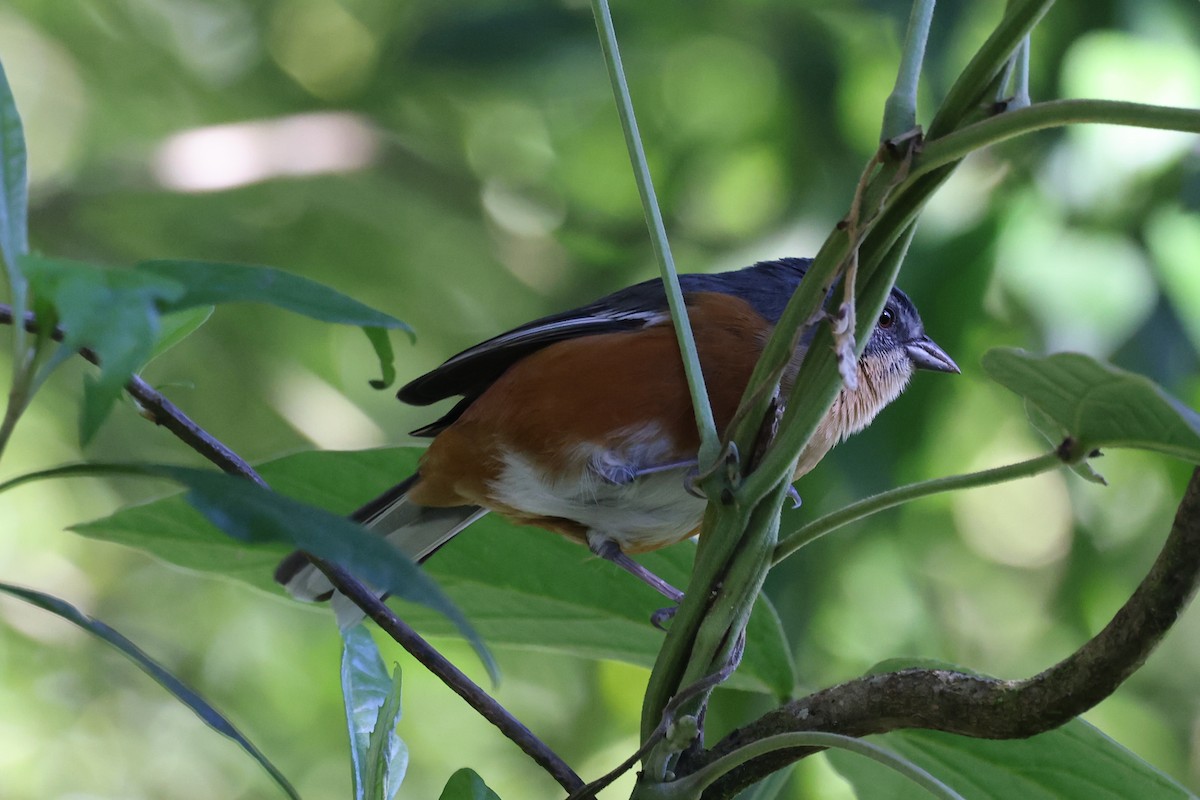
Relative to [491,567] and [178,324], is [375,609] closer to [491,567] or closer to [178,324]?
[178,324]

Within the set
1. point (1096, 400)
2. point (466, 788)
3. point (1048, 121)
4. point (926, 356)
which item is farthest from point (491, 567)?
point (926, 356)

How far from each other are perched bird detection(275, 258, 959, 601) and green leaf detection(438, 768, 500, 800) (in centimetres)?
108

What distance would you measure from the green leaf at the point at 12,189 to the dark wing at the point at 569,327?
198cm

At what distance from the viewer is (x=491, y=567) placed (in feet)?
9.07

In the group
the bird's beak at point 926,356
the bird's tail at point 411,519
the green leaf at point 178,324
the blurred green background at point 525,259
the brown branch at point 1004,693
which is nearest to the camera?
the brown branch at point 1004,693

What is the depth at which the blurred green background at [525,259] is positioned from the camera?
4301 mm

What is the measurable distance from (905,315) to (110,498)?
4.77 meters

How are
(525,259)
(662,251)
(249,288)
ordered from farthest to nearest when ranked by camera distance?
1. (525,259)
2. (662,251)
3. (249,288)

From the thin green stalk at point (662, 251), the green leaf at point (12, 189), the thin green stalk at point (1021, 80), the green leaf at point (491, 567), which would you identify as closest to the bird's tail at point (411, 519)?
the green leaf at point (491, 567)

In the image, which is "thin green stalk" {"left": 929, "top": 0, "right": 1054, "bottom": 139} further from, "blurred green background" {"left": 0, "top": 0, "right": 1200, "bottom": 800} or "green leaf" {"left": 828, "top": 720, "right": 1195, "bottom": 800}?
"blurred green background" {"left": 0, "top": 0, "right": 1200, "bottom": 800}

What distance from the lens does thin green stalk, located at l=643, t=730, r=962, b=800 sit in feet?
4.93

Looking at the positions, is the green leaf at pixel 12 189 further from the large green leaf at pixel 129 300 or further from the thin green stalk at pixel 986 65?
the thin green stalk at pixel 986 65

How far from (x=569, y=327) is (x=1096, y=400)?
223cm

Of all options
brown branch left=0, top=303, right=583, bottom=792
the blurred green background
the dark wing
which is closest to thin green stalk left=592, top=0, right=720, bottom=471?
brown branch left=0, top=303, right=583, bottom=792
